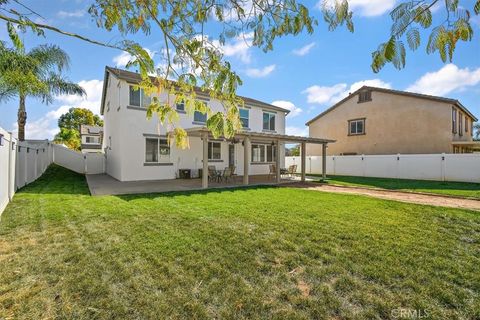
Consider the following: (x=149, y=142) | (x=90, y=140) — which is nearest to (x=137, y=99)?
(x=149, y=142)

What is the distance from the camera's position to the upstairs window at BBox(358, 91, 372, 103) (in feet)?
75.5

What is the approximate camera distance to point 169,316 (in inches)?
101

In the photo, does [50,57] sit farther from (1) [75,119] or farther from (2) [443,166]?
(1) [75,119]

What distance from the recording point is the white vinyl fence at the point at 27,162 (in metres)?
7.00

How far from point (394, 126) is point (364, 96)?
13.1ft

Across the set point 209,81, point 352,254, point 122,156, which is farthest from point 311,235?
point 122,156

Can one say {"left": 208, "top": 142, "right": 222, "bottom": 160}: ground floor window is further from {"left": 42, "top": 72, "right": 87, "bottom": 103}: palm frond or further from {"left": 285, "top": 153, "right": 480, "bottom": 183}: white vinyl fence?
{"left": 42, "top": 72, "right": 87, "bottom": 103}: palm frond

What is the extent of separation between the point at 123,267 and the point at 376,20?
14.0ft

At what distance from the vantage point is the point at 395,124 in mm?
21156

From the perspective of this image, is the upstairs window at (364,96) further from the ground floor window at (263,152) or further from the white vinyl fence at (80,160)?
the white vinyl fence at (80,160)

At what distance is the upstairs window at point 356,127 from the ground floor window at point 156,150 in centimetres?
1733

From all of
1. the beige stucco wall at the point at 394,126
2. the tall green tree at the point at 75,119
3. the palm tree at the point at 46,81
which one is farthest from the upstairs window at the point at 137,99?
the tall green tree at the point at 75,119

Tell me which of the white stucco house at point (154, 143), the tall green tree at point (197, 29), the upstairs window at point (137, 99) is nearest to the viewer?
the tall green tree at point (197, 29)

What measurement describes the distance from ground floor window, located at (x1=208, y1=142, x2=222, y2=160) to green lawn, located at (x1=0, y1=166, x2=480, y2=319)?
36.0ft
